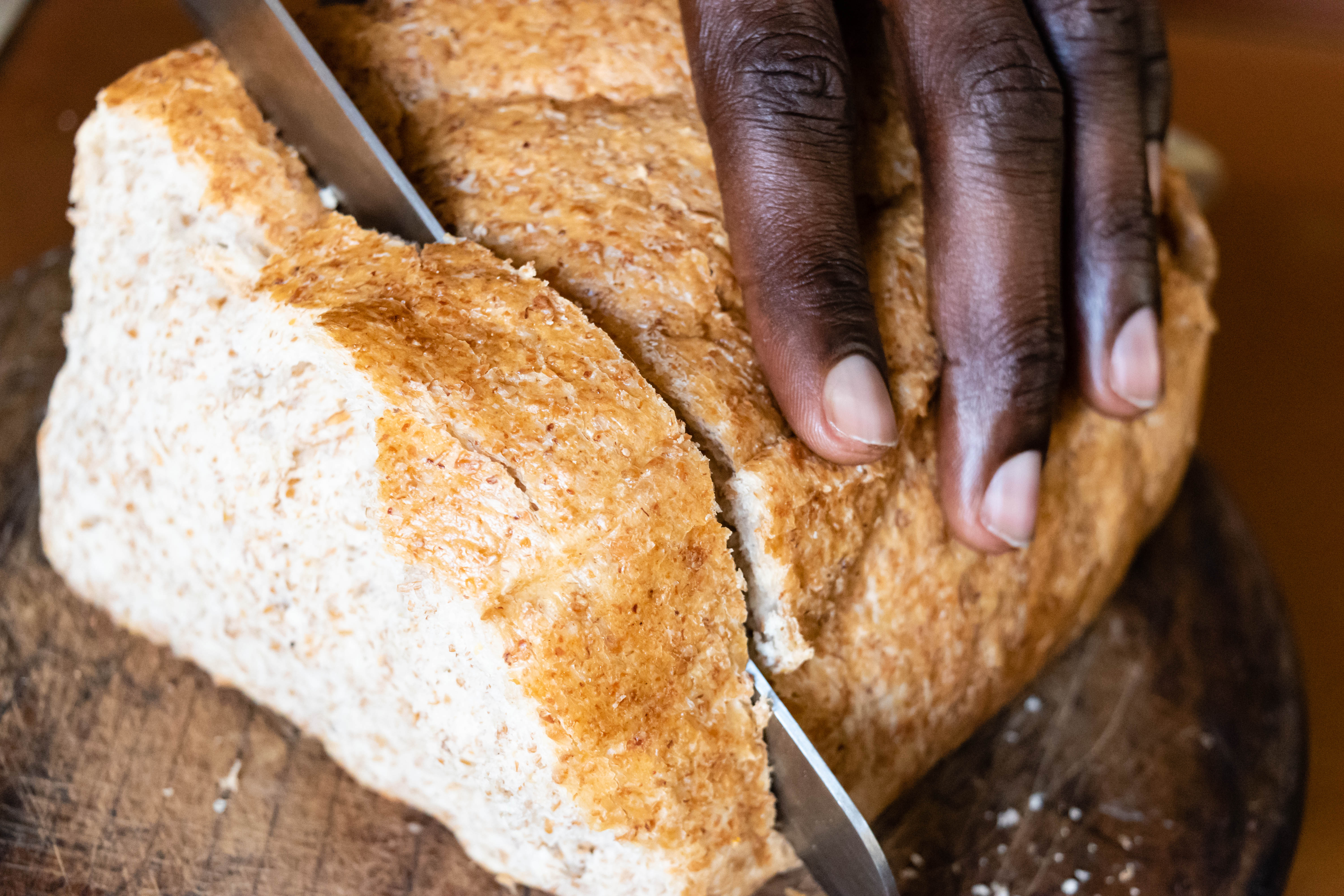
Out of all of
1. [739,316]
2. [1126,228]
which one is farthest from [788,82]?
[1126,228]

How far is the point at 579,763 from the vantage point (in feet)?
3.36

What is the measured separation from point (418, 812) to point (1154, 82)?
139 cm

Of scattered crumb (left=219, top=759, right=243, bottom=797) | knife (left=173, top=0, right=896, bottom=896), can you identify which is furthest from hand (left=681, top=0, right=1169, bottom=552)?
scattered crumb (left=219, top=759, right=243, bottom=797)

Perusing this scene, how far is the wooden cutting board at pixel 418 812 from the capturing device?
1340 millimetres

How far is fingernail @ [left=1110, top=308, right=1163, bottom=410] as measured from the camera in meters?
1.38

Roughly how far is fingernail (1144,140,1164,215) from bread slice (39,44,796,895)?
2.91 feet

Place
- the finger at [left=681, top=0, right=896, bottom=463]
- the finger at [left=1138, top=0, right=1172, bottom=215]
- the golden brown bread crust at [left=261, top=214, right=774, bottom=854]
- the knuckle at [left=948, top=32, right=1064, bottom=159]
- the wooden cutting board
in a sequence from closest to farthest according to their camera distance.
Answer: the golden brown bread crust at [left=261, top=214, right=774, bottom=854] < the finger at [left=681, top=0, right=896, bottom=463] < the knuckle at [left=948, top=32, right=1064, bottom=159] < the wooden cutting board < the finger at [left=1138, top=0, right=1172, bottom=215]

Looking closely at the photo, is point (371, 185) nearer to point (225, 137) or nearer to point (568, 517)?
point (225, 137)

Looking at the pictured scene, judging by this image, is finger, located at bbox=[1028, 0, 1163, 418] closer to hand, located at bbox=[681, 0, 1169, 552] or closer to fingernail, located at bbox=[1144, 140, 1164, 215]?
hand, located at bbox=[681, 0, 1169, 552]

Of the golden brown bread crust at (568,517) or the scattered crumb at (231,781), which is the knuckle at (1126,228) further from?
the scattered crumb at (231,781)

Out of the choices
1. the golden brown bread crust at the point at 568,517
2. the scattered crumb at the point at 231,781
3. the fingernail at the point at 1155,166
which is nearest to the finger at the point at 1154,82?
the fingernail at the point at 1155,166

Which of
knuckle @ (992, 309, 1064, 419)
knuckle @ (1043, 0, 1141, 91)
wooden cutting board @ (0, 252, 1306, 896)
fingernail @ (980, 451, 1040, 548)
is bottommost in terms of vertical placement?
wooden cutting board @ (0, 252, 1306, 896)

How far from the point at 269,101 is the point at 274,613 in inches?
23.2

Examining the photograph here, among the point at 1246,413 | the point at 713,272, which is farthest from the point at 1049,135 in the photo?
the point at 1246,413
